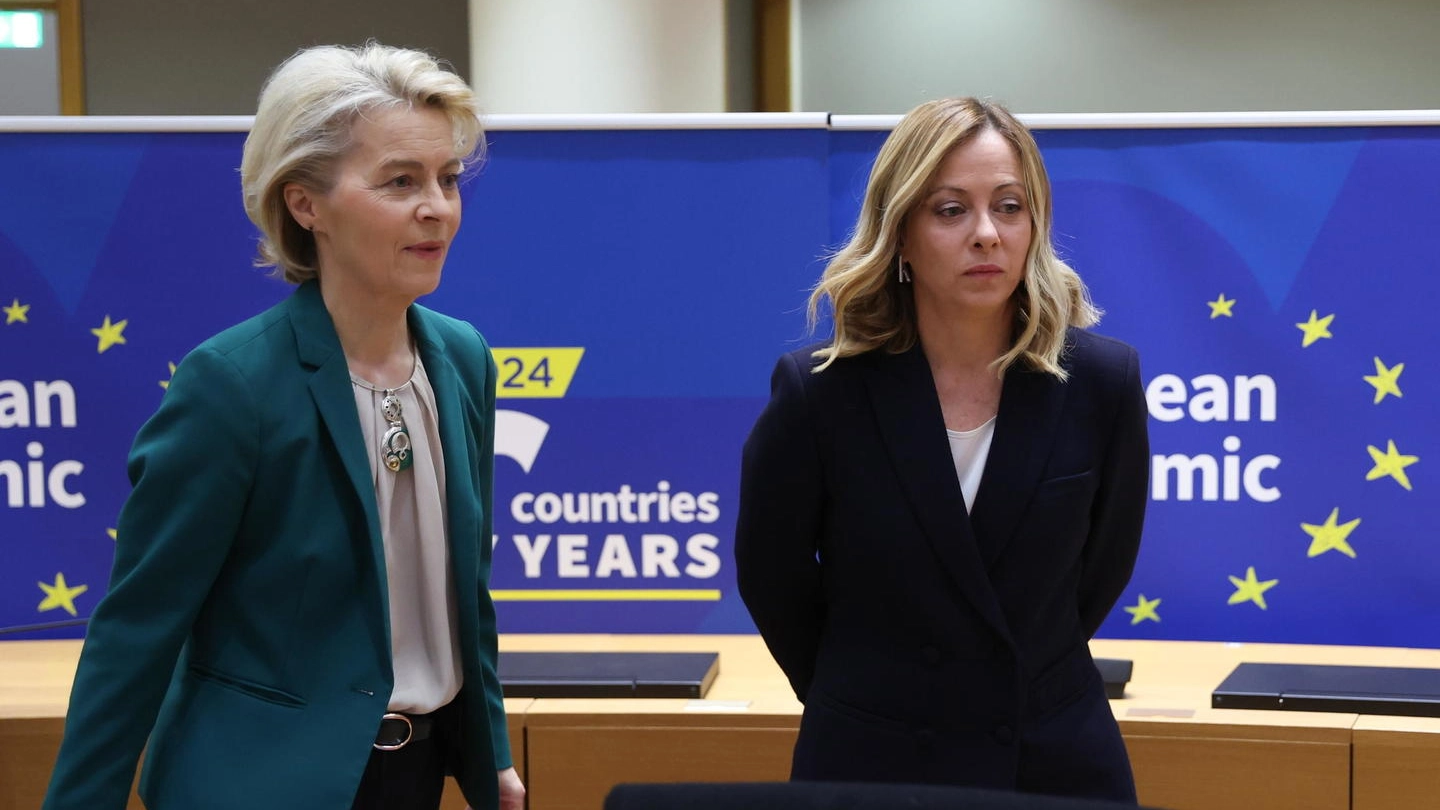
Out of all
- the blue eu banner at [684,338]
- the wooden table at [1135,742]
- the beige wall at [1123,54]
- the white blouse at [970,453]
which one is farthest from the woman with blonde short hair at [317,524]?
the beige wall at [1123,54]

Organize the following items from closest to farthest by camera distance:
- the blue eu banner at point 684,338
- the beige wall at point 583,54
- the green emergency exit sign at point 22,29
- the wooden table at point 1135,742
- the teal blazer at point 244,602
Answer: the teal blazer at point 244,602 < the wooden table at point 1135,742 < the blue eu banner at point 684,338 < the beige wall at point 583,54 < the green emergency exit sign at point 22,29

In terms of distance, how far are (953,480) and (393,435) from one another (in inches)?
27.1

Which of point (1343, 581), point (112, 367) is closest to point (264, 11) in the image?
point (112, 367)

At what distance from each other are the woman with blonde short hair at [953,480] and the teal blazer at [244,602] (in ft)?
1.98

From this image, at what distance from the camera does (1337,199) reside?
3141mm

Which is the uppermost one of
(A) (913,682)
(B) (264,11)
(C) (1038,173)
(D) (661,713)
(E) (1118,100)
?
(B) (264,11)

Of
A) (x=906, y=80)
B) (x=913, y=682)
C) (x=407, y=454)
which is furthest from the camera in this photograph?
(x=906, y=80)

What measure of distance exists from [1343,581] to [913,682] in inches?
63.9

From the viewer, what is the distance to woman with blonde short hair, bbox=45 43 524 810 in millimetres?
1627

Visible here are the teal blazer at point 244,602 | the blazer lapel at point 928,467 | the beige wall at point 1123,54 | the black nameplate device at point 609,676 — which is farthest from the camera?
the beige wall at point 1123,54

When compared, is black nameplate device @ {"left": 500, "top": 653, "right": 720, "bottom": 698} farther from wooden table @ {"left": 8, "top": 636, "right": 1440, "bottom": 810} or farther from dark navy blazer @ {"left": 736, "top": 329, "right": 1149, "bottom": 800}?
dark navy blazer @ {"left": 736, "top": 329, "right": 1149, "bottom": 800}

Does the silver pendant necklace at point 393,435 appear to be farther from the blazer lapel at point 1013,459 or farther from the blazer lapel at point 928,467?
the blazer lapel at point 1013,459

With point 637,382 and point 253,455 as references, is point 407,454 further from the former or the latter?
point 637,382

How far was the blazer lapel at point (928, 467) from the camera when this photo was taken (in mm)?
1894
